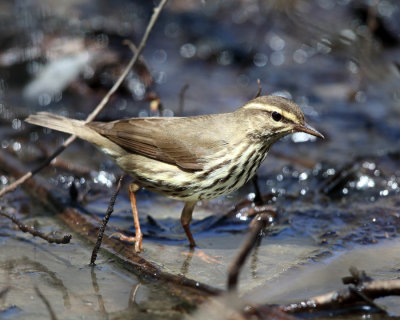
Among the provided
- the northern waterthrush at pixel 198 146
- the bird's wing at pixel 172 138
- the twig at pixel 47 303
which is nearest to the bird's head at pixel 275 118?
the northern waterthrush at pixel 198 146

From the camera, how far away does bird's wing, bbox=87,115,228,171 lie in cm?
537

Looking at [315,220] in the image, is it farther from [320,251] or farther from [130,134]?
[130,134]

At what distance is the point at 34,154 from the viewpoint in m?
7.16

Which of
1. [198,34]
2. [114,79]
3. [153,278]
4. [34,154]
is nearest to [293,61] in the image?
[198,34]

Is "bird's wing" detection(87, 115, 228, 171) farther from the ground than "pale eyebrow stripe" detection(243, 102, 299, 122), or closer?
closer

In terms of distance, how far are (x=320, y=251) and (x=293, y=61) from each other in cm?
553

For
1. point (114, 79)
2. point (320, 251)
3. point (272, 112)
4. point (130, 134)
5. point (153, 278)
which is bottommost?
point (153, 278)

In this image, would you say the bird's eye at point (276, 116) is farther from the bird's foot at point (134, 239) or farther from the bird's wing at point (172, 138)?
the bird's foot at point (134, 239)

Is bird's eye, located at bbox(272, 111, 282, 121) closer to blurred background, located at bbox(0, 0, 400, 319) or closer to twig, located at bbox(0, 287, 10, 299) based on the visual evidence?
blurred background, located at bbox(0, 0, 400, 319)

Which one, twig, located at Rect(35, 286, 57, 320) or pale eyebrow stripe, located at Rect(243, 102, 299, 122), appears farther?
pale eyebrow stripe, located at Rect(243, 102, 299, 122)

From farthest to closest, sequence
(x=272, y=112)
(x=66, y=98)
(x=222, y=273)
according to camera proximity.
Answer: (x=66, y=98) < (x=272, y=112) < (x=222, y=273)

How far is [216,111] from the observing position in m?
8.49

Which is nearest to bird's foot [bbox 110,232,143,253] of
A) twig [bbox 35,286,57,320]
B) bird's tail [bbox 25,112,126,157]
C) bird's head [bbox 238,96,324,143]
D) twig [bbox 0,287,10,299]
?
bird's tail [bbox 25,112,126,157]

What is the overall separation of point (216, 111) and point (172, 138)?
10.1 ft
